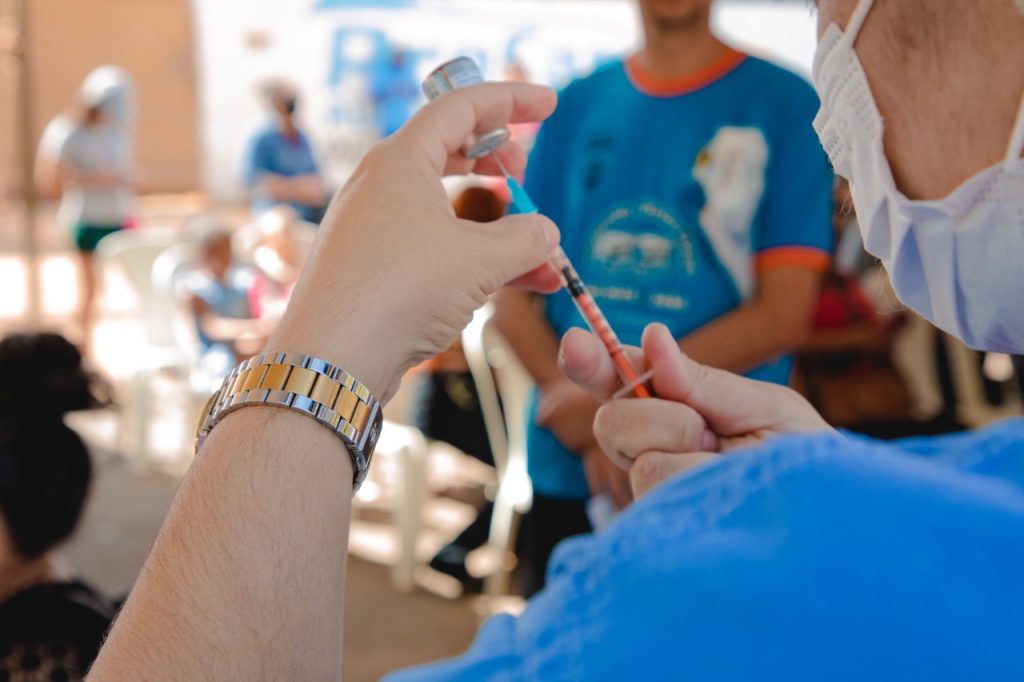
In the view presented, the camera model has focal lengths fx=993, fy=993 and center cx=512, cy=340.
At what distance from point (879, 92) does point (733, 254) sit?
0.74 m

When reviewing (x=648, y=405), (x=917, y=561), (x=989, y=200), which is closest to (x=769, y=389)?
(x=648, y=405)

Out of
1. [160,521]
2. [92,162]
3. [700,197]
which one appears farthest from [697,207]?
[92,162]

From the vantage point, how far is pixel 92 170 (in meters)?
4.59

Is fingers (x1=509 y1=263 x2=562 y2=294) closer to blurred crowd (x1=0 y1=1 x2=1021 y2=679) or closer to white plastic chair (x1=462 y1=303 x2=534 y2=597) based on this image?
blurred crowd (x1=0 y1=1 x2=1021 y2=679)

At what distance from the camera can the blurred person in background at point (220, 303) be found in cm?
307

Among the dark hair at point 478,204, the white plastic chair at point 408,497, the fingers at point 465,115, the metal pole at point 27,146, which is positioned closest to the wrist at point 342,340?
the fingers at point 465,115

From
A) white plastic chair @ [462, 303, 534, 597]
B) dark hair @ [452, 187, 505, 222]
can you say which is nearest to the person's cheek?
dark hair @ [452, 187, 505, 222]

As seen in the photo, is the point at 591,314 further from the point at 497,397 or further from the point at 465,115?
the point at 497,397

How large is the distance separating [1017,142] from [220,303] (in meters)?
2.94

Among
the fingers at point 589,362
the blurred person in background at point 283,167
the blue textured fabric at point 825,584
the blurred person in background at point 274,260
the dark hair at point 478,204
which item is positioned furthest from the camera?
the blurred person in background at point 283,167

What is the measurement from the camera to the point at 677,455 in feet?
2.01

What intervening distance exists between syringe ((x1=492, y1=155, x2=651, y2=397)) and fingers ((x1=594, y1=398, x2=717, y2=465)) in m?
0.02

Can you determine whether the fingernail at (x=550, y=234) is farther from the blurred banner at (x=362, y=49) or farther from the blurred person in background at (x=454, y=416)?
the blurred banner at (x=362, y=49)

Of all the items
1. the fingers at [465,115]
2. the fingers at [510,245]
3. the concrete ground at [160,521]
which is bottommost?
the concrete ground at [160,521]
